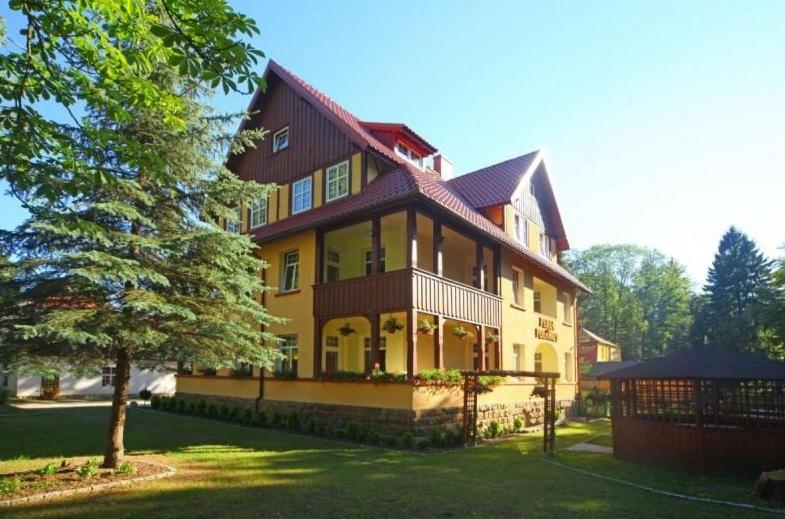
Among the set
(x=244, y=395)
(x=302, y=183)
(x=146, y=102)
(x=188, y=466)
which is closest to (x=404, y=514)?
(x=188, y=466)

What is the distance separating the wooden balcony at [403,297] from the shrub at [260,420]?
12.4ft

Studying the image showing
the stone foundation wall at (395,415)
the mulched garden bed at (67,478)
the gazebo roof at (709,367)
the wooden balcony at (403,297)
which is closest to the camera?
the mulched garden bed at (67,478)

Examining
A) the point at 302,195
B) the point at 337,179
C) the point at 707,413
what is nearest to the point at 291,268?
the point at 302,195

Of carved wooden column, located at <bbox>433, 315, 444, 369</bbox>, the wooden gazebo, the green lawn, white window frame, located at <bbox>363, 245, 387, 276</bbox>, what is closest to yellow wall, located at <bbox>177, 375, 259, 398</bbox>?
the green lawn

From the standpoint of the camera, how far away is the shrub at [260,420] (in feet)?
58.1

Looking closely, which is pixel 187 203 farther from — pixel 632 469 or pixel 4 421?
pixel 4 421

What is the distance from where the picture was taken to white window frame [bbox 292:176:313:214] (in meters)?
20.2

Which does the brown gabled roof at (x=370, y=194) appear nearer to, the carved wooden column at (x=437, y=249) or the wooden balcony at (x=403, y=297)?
the carved wooden column at (x=437, y=249)

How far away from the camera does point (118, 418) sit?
32.4 feet

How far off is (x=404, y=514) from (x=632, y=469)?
633 cm

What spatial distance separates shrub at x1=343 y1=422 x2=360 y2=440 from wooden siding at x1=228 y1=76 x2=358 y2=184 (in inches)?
354

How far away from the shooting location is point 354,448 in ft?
44.7

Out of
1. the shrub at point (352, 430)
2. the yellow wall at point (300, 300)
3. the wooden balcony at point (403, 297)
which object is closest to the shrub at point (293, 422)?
the yellow wall at point (300, 300)

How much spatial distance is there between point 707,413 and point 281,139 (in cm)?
1719
